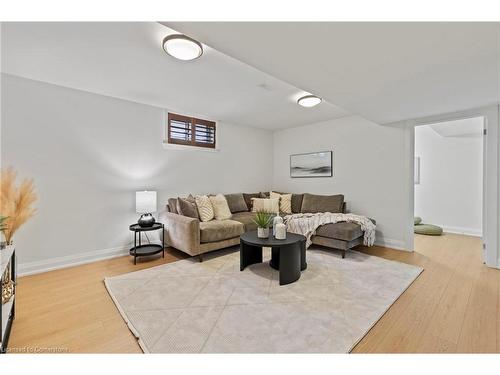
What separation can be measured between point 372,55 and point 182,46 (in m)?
1.50

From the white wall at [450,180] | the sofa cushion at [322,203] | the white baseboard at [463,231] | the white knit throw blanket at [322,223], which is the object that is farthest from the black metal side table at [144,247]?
the white baseboard at [463,231]

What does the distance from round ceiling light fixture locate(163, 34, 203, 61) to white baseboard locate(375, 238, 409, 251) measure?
3924 millimetres

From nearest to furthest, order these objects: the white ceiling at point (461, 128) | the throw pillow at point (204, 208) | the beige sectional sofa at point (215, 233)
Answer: the beige sectional sofa at point (215, 233), the throw pillow at point (204, 208), the white ceiling at point (461, 128)

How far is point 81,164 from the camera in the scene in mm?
3117

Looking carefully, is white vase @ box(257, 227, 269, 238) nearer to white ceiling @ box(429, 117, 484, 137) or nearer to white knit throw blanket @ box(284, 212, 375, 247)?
white knit throw blanket @ box(284, 212, 375, 247)

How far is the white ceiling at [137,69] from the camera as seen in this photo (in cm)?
184

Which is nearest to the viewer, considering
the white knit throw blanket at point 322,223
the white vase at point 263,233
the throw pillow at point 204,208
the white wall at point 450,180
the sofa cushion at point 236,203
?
the white vase at point 263,233

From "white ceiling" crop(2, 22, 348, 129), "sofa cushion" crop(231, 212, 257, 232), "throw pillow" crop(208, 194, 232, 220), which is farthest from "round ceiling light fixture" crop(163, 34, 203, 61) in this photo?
"sofa cushion" crop(231, 212, 257, 232)

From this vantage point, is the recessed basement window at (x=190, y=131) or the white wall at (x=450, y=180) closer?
the recessed basement window at (x=190, y=131)

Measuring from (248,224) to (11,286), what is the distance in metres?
2.74

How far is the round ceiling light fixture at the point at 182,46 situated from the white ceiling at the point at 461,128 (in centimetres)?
431

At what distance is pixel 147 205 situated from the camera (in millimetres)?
3301

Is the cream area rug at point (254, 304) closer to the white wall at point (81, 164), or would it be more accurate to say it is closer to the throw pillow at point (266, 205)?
the white wall at point (81, 164)

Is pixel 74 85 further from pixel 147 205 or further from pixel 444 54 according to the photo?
pixel 444 54
